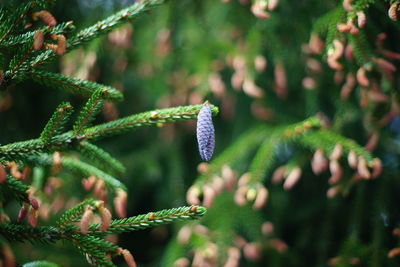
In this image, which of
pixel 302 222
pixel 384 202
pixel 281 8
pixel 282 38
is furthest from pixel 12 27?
pixel 302 222

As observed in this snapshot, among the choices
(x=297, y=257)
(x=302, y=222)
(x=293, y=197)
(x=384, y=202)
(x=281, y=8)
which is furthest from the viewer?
(x=293, y=197)


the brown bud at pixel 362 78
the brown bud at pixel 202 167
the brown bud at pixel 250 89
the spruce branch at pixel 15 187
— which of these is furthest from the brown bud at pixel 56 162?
the brown bud at pixel 362 78

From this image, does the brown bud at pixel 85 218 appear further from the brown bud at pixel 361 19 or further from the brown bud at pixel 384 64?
the brown bud at pixel 384 64

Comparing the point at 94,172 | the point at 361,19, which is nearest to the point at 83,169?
the point at 94,172

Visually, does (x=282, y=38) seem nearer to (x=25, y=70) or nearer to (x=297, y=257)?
(x=297, y=257)

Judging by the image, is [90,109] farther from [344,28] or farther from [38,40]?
[344,28]

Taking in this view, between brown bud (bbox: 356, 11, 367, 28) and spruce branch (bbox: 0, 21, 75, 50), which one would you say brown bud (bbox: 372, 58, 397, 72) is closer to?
brown bud (bbox: 356, 11, 367, 28)
